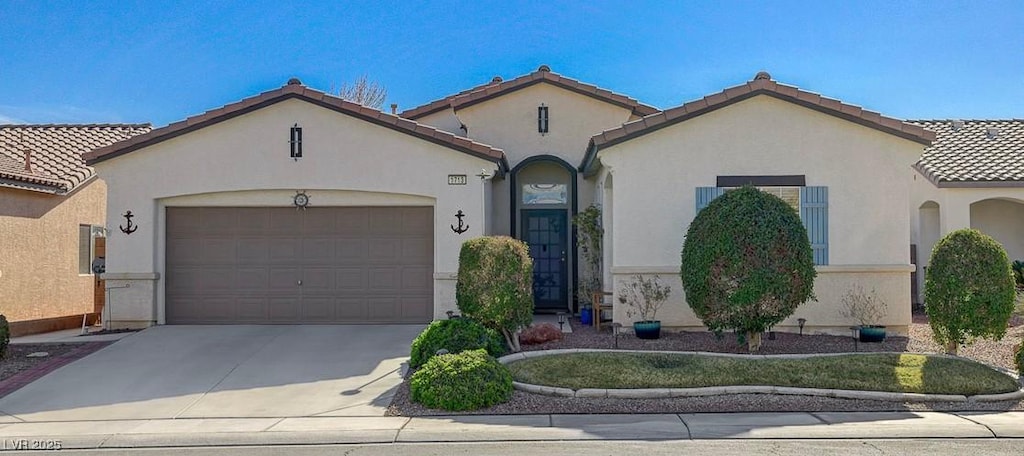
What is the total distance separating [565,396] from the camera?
26.5ft

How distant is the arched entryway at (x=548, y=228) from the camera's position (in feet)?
48.8

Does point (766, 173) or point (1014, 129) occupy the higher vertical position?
point (1014, 129)

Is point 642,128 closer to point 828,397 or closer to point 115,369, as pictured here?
point 828,397

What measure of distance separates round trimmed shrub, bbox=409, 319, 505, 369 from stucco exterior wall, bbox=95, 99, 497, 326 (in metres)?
2.88

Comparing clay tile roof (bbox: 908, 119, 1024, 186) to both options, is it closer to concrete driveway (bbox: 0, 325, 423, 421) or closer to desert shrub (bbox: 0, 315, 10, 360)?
concrete driveway (bbox: 0, 325, 423, 421)

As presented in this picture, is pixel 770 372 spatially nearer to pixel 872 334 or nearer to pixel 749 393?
pixel 749 393

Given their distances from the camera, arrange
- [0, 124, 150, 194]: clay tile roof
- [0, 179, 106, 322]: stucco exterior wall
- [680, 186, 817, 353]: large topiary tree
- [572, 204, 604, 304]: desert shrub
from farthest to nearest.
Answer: [572, 204, 604, 304]: desert shrub < [0, 124, 150, 194]: clay tile roof < [0, 179, 106, 322]: stucco exterior wall < [680, 186, 817, 353]: large topiary tree

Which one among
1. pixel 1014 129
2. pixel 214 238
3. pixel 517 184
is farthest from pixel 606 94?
pixel 1014 129

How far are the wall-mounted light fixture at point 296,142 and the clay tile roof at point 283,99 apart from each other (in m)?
0.55

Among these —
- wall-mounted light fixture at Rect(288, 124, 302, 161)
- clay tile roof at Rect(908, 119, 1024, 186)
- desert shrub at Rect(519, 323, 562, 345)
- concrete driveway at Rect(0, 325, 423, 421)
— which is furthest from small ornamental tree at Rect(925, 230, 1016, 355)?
wall-mounted light fixture at Rect(288, 124, 302, 161)

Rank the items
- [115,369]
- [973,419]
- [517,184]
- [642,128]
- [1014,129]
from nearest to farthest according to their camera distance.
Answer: [973,419]
[115,369]
[642,128]
[517,184]
[1014,129]

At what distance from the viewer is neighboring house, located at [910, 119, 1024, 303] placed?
14789 mm

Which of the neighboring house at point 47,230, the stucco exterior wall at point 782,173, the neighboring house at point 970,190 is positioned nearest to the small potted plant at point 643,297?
the stucco exterior wall at point 782,173

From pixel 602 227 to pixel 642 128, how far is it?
2695 mm
